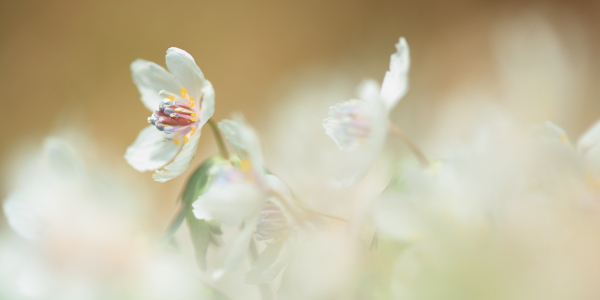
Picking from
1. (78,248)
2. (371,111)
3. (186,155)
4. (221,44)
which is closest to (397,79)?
(371,111)

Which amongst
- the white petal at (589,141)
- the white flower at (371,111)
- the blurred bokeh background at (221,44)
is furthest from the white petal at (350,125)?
the blurred bokeh background at (221,44)

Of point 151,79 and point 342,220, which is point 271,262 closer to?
point 342,220

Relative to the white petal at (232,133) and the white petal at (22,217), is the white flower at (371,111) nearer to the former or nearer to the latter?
the white petal at (232,133)

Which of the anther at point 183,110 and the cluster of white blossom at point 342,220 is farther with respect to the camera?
the anther at point 183,110

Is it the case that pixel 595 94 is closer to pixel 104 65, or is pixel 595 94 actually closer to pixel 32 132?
pixel 104 65

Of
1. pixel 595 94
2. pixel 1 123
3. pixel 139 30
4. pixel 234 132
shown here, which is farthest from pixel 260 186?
pixel 1 123

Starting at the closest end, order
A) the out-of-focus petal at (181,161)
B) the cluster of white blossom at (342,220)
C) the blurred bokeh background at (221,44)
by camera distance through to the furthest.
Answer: the cluster of white blossom at (342,220) → the out-of-focus petal at (181,161) → the blurred bokeh background at (221,44)
